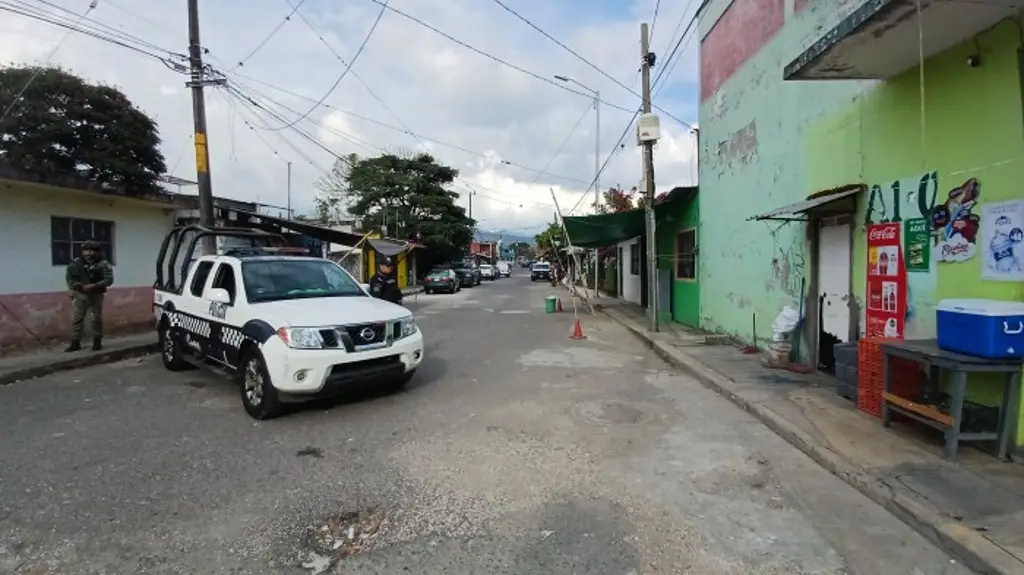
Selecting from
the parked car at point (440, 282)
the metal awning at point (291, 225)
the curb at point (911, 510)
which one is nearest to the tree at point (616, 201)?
the parked car at point (440, 282)

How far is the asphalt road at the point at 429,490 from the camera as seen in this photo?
3.33 meters

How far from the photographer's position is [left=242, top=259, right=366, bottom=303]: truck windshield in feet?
23.0

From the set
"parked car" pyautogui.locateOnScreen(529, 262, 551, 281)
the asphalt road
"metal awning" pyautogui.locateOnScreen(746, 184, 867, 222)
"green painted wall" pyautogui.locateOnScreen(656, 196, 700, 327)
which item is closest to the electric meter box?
"green painted wall" pyautogui.locateOnScreen(656, 196, 700, 327)

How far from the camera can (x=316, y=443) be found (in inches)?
212

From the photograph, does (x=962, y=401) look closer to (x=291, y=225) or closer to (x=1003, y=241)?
(x=1003, y=241)

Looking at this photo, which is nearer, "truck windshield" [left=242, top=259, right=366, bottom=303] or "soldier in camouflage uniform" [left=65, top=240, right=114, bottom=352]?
"truck windshield" [left=242, top=259, right=366, bottom=303]

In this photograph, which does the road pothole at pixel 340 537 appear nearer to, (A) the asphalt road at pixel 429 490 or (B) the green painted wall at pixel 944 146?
(A) the asphalt road at pixel 429 490

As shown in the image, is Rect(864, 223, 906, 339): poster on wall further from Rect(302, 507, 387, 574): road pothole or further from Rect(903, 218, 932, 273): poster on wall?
Rect(302, 507, 387, 574): road pothole

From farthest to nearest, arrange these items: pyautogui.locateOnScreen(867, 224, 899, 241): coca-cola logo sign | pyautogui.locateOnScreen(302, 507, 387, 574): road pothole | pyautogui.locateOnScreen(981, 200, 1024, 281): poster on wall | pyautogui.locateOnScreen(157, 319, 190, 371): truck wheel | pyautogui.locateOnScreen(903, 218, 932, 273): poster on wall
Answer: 1. pyautogui.locateOnScreen(157, 319, 190, 371): truck wheel
2. pyautogui.locateOnScreen(867, 224, 899, 241): coca-cola logo sign
3. pyautogui.locateOnScreen(903, 218, 932, 273): poster on wall
4. pyautogui.locateOnScreen(981, 200, 1024, 281): poster on wall
5. pyautogui.locateOnScreen(302, 507, 387, 574): road pothole

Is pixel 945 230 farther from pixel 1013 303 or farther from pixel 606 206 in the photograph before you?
pixel 606 206

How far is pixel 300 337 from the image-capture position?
Result: 19.6ft

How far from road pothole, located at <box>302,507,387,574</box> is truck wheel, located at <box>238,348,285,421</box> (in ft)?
8.50

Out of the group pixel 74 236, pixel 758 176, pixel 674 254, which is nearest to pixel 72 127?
pixel 74 236

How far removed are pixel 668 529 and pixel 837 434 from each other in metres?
2.52
